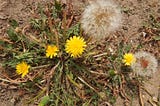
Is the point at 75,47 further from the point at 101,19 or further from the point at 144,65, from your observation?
the point at 144,65

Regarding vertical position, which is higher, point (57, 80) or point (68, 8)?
point (68, 8)

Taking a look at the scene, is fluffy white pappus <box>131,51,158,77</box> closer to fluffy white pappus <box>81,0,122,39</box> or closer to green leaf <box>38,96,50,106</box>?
fluffy white pappus <box>81,0,122,39</box>

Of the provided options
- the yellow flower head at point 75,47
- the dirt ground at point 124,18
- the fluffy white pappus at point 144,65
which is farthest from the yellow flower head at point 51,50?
the fluffy white pappus at point 144,65

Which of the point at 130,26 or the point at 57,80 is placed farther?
the point at 130,26

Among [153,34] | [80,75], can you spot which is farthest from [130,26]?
[80,75]

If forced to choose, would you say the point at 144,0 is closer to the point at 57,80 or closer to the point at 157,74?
the point at 157,74

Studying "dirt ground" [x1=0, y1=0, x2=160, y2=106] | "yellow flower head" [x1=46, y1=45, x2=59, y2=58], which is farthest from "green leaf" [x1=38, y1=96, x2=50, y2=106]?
"yellow flower head" [x1=46, y1=45, x2=59, y2=58]
